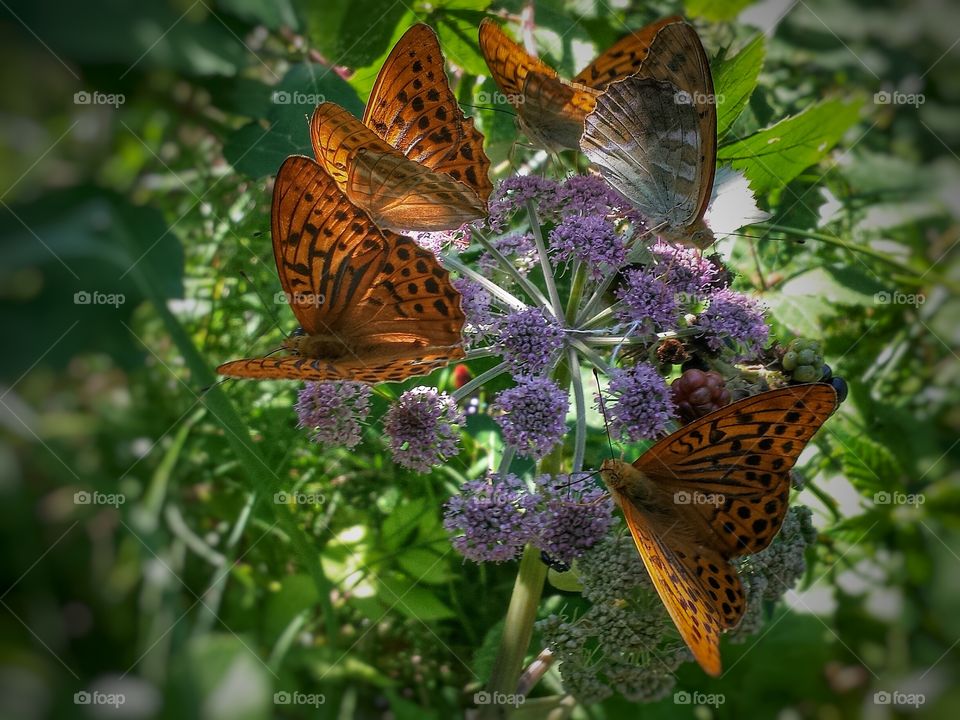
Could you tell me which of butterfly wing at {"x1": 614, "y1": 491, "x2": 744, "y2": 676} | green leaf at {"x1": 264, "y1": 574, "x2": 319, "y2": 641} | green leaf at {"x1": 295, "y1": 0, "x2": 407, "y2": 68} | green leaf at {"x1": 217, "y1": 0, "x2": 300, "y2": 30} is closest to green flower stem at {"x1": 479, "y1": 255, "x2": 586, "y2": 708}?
butterfly wing at {"x1": 614, "y1": 491, "x2": 744, "y2": 676}

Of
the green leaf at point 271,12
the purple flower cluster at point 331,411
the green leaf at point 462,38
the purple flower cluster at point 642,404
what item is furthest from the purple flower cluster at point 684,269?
the green leaf at point 271,12

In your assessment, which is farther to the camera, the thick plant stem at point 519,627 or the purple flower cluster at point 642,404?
the thick plant stem at point 519,627

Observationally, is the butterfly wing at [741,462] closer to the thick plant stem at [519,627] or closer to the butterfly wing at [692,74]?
the thick plant stem at [519,627]

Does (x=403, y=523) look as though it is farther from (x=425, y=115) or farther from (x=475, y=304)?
(x=425, y=115)

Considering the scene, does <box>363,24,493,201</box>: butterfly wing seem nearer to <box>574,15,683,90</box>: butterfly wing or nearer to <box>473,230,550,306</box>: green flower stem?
<box>473,230,550,306</box>: green flower stem

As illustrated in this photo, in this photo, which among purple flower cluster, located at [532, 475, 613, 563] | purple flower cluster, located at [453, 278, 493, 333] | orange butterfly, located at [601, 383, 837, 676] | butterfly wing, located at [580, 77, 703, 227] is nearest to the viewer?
orange butterfly, located at [601, 383, 837, 676]
